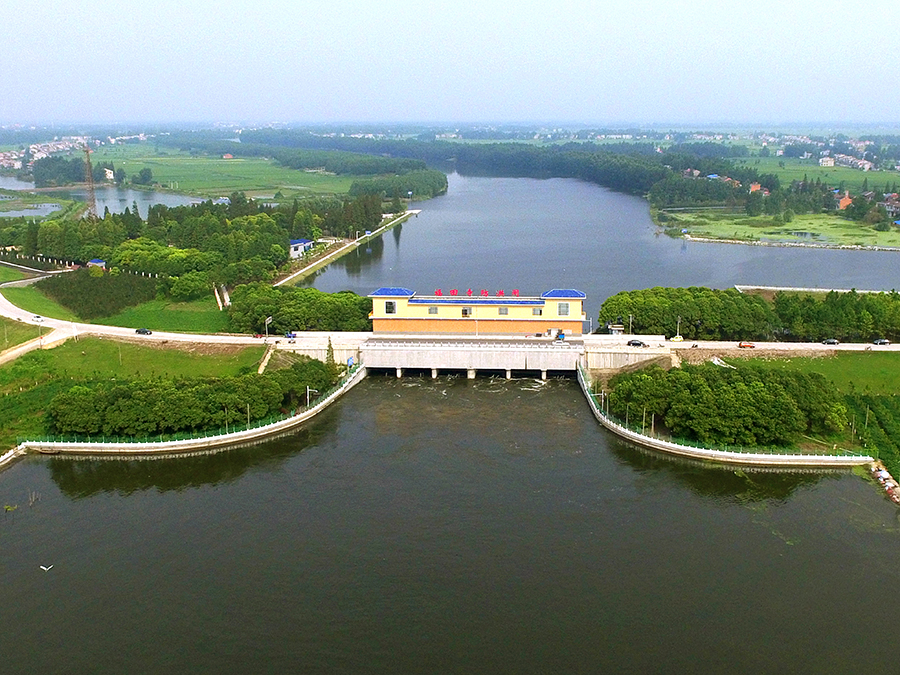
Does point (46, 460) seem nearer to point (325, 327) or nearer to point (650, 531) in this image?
point (325, 327)

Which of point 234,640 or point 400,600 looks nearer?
point 234,640

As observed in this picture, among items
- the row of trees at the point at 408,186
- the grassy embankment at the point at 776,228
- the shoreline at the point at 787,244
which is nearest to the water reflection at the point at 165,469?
the shoreline at the point at 787,244

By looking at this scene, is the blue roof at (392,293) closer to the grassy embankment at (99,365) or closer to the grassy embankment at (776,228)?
the grassy embankment at (99,365)

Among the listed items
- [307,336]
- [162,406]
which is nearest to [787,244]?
[307,336]

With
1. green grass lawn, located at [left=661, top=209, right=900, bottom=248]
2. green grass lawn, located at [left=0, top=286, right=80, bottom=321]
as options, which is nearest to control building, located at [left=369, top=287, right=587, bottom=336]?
green grass lawn, located at [left=0, top=286, right=80, bottom=321]

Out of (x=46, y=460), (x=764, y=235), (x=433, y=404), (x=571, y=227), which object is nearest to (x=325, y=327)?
(x=433, y=404)

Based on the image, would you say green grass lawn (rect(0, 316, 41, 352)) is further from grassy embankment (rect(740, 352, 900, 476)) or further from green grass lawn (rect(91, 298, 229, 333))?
grassy embankment (rect(740, 352, 900, 476))
